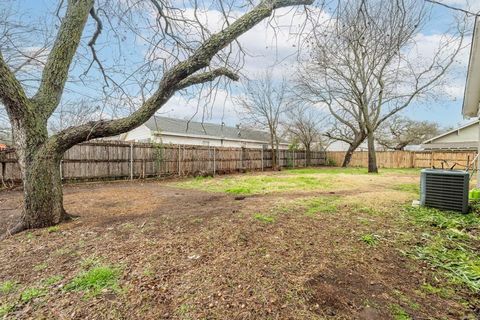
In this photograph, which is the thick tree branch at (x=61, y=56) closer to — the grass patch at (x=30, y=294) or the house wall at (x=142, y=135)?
the grass patch at (x=30, y=294)

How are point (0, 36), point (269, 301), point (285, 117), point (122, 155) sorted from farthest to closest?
point (285, 117)
point (122, 155)
point (0, 36)
point (269, 301)

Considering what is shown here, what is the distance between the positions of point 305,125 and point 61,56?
18017 millimetres

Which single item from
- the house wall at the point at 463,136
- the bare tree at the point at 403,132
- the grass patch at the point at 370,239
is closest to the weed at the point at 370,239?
the grass patch at the point at 370,239

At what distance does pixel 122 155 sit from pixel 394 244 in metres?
9.56

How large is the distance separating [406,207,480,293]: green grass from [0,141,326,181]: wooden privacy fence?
934cm

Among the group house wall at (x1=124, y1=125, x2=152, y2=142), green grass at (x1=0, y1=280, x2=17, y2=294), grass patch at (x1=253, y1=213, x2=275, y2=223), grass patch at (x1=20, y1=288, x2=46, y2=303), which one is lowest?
green grass at (x1=0, y1=280, x2=17, y2=294)

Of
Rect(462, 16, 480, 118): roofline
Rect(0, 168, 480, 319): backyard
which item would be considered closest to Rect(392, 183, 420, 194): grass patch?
Rect(462, 16, 480, 118): roofline

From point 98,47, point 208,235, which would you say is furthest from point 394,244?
point 98,47

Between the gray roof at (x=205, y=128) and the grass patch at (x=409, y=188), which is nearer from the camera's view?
the grass patch at (x=409, y=188)

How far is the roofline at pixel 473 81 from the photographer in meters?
4.80

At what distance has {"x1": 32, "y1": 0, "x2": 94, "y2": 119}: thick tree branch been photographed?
3.46 meters

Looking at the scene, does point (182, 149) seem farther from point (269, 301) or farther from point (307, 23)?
point (269, 301)

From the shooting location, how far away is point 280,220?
3.47 meters

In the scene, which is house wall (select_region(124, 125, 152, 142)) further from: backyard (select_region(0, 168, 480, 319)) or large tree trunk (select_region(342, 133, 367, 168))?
backyard (select_region(0, 168, 480, 319))
